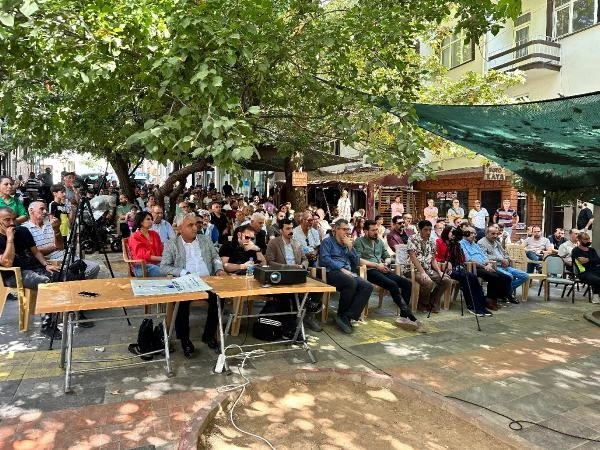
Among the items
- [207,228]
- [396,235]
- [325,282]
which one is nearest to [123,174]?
[207,228]

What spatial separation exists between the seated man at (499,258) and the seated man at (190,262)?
4.89 m

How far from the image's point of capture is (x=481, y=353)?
4973 mm

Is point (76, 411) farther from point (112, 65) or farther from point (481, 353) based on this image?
point (481, 353)

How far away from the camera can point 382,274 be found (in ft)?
21.1

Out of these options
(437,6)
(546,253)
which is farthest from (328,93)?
(546,253)

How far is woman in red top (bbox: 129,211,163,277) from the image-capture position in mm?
5844

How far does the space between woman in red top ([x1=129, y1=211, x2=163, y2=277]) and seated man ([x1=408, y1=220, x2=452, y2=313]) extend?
3.62 m

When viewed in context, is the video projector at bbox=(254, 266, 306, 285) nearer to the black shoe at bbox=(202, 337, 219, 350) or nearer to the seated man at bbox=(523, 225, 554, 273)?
the black shoe at bbox=(202, 337, 219, 350)

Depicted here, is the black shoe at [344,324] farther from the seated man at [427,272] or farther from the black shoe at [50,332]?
the black shoe at [50,332]

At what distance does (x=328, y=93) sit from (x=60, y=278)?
4.06m

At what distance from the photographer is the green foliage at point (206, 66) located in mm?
3751

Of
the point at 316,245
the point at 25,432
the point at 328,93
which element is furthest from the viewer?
the point at 316,245

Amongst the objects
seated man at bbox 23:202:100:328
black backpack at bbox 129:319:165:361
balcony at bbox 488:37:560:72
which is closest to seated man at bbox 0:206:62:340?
seated man at bbox 23:202:100:328

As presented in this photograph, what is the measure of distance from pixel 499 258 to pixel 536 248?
8.63ft
